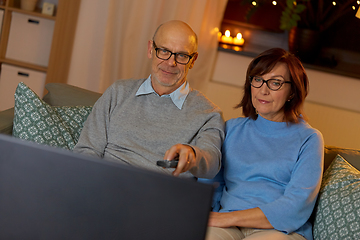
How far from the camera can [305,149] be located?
1.46m

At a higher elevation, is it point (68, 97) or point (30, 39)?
point (30, 39)

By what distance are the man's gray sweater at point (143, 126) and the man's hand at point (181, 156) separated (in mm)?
500

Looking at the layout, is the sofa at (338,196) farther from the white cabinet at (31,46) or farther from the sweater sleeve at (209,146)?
the white cabinet at (31,46)

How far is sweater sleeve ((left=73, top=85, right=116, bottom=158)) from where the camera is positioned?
5.39ft

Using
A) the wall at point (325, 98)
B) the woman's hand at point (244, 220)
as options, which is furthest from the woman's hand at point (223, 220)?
the wall at point (325, 98)

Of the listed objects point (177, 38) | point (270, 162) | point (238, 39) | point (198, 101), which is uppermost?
point (238, 39)

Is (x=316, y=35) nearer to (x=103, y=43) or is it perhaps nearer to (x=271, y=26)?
(x=271, y=26)

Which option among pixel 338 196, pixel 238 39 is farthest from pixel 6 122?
pixel 238 39

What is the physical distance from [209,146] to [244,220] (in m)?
0.30

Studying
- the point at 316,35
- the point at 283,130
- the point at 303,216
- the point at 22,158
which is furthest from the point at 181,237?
the point at 316,35

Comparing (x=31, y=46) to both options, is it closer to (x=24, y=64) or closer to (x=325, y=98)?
(x=24, y=64)

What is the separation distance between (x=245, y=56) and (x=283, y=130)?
1689 millimetres

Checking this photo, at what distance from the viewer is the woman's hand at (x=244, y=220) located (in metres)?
1.39

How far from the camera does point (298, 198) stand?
1364 mm
